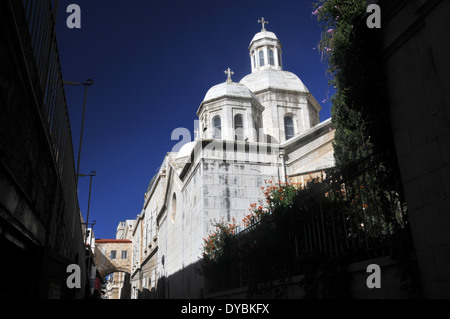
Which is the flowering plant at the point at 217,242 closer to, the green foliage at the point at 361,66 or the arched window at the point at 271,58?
the green foliage at the point at 361,66

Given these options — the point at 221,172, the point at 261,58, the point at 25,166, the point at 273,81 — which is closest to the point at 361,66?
the point at 25,166

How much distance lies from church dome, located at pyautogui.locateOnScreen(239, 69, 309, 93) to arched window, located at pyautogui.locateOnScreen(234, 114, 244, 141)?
818 cm

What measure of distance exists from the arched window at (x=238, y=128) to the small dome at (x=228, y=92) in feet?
3.84

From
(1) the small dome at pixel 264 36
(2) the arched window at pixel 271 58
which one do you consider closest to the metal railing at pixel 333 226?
(2) the arched window at pixel 271 58

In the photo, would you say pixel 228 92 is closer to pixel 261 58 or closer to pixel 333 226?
pixel 261 58

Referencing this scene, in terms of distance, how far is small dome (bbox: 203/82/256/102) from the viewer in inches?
797

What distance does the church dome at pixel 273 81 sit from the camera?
2786cm

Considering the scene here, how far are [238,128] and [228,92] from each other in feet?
6.65

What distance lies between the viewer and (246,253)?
8125 millimetres

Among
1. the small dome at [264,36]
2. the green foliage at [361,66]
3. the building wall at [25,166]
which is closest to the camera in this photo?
the building wall at [25,166]

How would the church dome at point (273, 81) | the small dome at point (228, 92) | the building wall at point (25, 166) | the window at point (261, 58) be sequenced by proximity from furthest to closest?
1. the window at point (261, 58)
2. the church dome at point (273, 81)
3. the small dome at point (228, 92)
4. the building wall at point (25, 166)

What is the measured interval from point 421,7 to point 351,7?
4.66 ft

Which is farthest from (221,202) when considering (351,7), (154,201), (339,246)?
(154,201)
